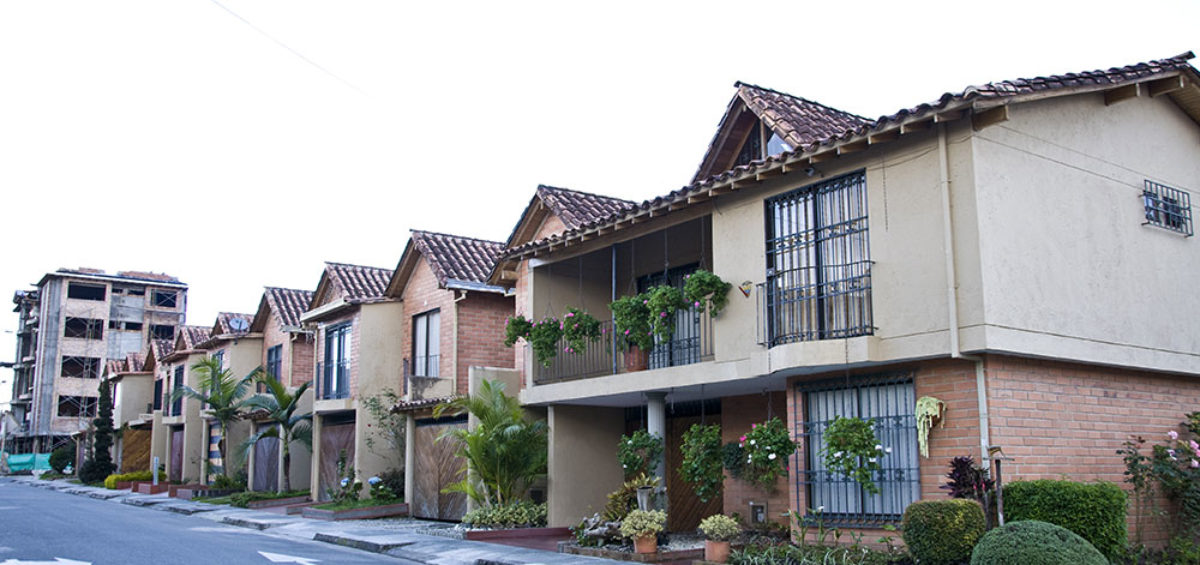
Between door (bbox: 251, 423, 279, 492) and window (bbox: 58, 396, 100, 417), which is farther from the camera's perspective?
window (bbox: 58, 396, 100, 417)

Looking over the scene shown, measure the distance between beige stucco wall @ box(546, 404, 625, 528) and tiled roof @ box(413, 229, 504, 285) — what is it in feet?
21.0

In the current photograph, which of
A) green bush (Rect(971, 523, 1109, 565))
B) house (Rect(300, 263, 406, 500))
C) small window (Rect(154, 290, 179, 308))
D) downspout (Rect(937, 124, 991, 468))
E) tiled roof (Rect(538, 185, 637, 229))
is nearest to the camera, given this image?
green bush (Rect(971, 523, 1109, 565))

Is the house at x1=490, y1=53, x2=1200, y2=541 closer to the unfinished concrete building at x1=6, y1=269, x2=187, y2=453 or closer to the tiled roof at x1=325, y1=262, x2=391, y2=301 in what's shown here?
the tiled roof at x1=325, y1=262, x2=391, y2=301

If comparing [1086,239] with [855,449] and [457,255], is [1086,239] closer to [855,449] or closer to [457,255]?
[855,449]

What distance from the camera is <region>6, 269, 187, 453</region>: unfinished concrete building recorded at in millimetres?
76562

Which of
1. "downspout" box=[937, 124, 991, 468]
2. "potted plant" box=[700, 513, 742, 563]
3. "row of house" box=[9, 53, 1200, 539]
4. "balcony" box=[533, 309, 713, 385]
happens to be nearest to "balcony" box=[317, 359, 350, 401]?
"balcony" box=[533, 309, 713, 385]

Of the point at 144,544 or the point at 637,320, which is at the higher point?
the point at 637,320

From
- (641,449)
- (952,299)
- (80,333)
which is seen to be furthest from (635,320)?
(80,333)

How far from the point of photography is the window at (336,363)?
27.9m

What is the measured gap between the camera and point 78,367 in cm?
7825

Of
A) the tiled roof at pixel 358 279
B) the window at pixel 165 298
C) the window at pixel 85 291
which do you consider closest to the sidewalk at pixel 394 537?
the tiled roof at pixel 358 279

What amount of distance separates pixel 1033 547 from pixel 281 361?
94.9 ft

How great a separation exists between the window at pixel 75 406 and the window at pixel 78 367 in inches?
64.7

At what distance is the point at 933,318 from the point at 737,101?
6.49 m
